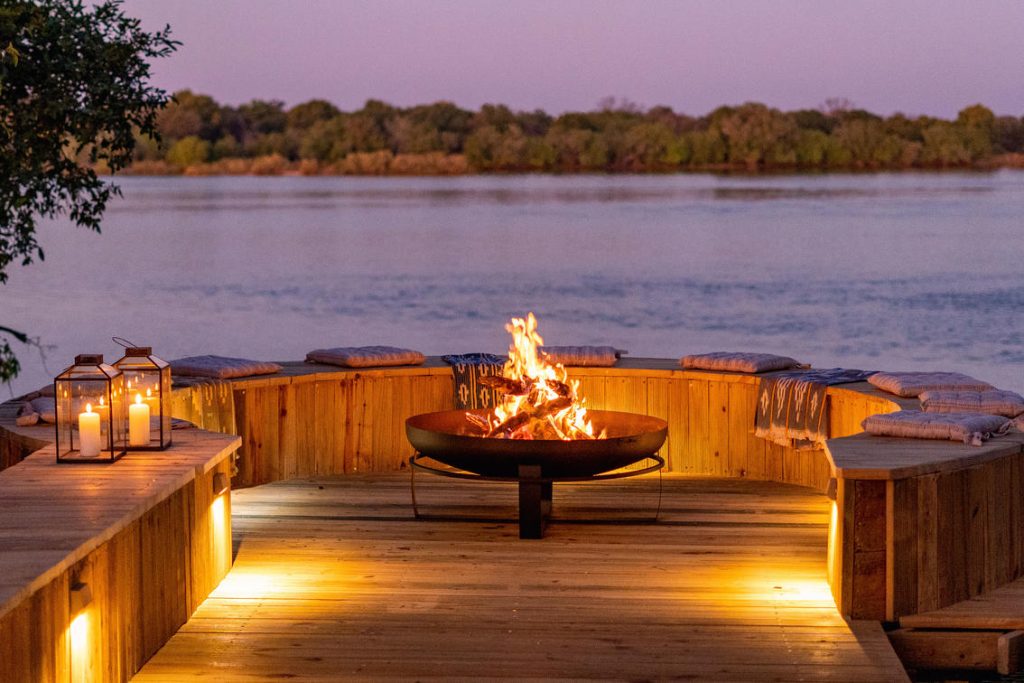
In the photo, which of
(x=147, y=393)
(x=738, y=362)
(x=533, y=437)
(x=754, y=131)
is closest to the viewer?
(x=147, y=393)

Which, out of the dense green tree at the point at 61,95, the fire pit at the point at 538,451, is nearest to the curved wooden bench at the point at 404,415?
the dense green tree at the point at 61,95

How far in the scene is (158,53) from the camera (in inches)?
291

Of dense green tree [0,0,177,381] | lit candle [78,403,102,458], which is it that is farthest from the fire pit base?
dense green tree [0,0,177,381]

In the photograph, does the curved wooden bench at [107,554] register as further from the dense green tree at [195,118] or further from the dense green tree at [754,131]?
the dense green tree at [754,131]

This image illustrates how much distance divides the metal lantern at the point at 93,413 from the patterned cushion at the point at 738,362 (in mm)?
3281

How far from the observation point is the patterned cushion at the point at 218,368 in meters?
6.99

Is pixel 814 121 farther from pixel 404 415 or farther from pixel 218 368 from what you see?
pixel 218 368

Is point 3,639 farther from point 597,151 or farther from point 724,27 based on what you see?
point 597,151

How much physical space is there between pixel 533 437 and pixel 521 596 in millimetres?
1124

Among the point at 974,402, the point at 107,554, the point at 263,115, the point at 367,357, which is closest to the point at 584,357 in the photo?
the point at 367,357

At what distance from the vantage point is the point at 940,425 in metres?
5.42

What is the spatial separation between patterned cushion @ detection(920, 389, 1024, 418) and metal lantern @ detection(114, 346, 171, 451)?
3140 mm

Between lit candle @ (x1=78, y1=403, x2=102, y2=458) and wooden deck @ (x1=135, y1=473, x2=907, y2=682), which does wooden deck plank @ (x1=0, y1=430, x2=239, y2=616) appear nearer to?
lit candle @ (x1=78, y1=403, x2=102, y2=458)

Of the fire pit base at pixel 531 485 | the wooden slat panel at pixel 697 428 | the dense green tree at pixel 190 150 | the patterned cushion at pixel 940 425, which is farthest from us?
the dense green tree at pixel 190 150
